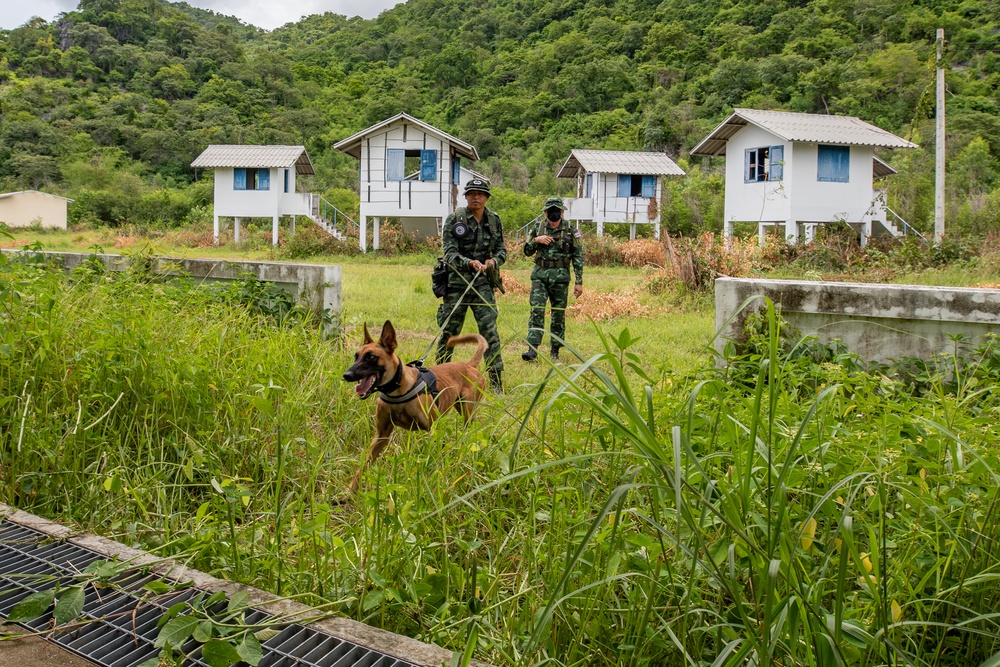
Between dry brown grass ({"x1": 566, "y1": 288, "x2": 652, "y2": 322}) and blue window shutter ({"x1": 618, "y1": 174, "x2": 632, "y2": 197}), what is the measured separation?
23.3m

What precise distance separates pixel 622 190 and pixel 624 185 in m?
0.24

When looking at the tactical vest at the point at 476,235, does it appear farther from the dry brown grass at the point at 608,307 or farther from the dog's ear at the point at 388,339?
the dry brown grass at the point at 608,307

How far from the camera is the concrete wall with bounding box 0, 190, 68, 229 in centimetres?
3984

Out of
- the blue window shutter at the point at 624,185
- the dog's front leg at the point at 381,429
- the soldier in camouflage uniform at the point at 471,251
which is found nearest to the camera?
the dog's front leg at the point at 381,429

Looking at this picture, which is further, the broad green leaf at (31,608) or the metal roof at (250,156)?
the metal roof at (250,156)

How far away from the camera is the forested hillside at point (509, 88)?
4250 centimetres

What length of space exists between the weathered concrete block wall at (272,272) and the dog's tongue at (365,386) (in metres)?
3.03

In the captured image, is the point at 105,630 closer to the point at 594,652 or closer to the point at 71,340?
the point at 594,652

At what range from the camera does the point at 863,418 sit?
364 cm

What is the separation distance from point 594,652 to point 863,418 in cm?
206

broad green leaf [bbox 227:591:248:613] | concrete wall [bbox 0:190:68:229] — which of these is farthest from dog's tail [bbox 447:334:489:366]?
concrete wall [bbox 0:190:68:229]

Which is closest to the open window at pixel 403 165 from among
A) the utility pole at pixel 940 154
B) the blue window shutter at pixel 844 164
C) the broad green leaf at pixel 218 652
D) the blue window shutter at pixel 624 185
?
the blue window shutter at pixel 624 185

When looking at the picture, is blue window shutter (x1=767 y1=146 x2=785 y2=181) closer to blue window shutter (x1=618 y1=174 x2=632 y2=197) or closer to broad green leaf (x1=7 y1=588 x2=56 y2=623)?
blue window shutter (x1=618 y1=174 x2=632 y2=197)

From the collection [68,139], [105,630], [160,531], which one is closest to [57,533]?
[160,531]
